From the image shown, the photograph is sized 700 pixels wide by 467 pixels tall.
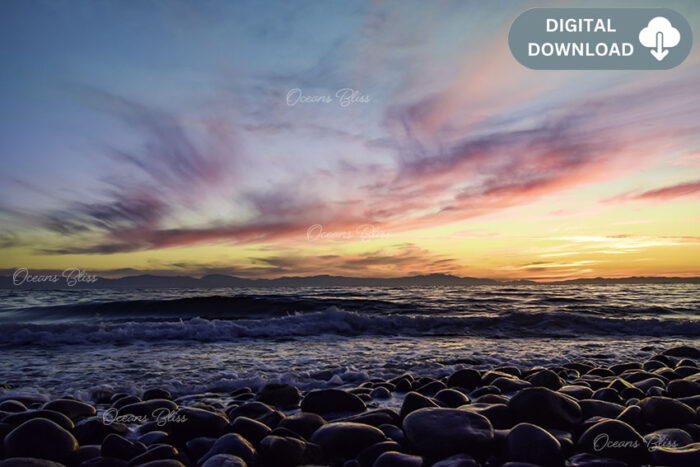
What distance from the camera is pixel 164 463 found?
279 centimetres

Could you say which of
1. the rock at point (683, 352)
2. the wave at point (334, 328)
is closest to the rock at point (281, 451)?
the wave at point (334, 328)

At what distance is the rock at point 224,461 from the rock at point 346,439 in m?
0.70

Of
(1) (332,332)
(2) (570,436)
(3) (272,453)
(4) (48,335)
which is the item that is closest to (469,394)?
(2) (570,436)

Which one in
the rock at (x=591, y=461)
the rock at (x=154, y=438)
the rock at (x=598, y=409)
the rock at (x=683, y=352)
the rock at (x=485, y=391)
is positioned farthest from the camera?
the rock at (x=683, y=352)

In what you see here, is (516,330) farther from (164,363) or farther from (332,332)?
(164,363)

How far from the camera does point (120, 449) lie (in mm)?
3113

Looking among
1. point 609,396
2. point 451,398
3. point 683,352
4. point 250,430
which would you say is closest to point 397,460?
point 250,430

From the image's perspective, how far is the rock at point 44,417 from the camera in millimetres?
3670

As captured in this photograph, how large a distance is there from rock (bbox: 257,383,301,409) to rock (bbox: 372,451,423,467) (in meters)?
2.24

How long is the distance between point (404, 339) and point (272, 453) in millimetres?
8645

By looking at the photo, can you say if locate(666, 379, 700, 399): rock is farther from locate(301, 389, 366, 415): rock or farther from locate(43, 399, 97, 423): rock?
locate(43, 399, 97, 423): rock

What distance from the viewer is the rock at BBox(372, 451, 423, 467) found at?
279 centimetres

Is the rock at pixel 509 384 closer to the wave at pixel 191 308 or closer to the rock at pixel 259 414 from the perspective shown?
the rock at pixel 259 414

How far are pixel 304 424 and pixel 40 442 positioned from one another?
2.21 m
